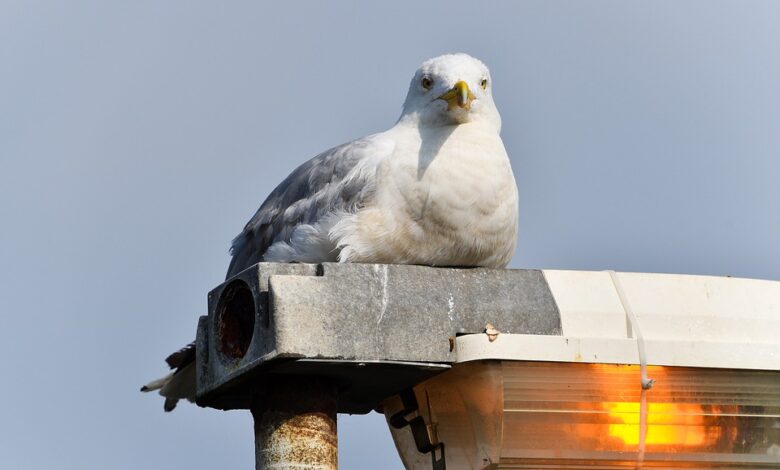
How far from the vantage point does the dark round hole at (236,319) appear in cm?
640

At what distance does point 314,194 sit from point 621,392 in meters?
2.60

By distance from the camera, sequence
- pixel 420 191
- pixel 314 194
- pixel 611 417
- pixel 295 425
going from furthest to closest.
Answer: pixel 314 194
pixel 420 191
pixel 295 425
pixel 611 417

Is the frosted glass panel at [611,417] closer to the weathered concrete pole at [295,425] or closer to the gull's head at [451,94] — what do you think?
the weathered concrete pole at [295,425]

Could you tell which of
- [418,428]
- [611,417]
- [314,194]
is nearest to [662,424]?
[611,417]

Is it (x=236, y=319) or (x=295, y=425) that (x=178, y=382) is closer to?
(x=236, y=319)

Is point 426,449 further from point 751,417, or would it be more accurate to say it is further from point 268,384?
point 751,417

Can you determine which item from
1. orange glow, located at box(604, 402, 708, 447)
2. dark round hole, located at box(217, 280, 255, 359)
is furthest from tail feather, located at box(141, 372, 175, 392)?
orange glow, located at box(604, 402, 708, 447)

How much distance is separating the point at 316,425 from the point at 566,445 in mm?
1030

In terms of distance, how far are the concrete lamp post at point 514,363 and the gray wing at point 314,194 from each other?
1.40 m

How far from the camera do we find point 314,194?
803cm

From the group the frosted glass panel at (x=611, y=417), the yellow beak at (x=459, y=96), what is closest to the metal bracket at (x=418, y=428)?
the frosted glass panel at (x=611, y=417)

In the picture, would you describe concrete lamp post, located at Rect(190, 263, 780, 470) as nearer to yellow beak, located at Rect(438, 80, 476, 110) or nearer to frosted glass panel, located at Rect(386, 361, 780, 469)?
frosted glass panel, located at Rect(386, 361, 780, 469)

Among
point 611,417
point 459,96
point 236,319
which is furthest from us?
point 459,96

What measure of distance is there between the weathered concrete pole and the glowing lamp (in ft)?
1.59
